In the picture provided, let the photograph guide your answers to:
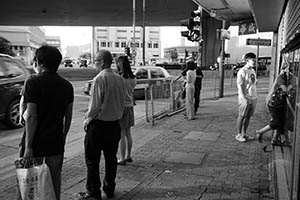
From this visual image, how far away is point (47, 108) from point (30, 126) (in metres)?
0.22

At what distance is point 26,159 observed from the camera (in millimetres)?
2932

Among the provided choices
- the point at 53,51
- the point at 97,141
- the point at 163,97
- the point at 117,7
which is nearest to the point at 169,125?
the point at 163,97

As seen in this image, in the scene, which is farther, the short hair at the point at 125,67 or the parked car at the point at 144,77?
the parked car at the point at 144,77

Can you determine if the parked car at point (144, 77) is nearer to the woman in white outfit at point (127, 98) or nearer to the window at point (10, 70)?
the window at point (10, 70)

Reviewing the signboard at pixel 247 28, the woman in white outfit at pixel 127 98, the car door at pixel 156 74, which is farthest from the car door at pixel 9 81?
the signboard at pixel 247 28


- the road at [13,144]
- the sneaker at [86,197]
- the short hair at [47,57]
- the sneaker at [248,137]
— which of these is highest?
the short hair at [47,57]

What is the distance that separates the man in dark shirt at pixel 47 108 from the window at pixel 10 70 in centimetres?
616

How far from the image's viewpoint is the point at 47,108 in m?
3.04

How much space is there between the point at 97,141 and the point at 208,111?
7.97 m

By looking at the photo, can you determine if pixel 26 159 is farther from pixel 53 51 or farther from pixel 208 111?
pixel 208 111

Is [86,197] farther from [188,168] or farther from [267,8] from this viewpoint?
[267,8]

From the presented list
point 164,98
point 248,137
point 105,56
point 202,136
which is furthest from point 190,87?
point 105,56

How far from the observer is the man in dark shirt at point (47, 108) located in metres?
2.93

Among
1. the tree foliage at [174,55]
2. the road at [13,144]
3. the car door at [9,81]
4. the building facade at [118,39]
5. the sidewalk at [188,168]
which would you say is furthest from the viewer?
the building facade at [118,39]
